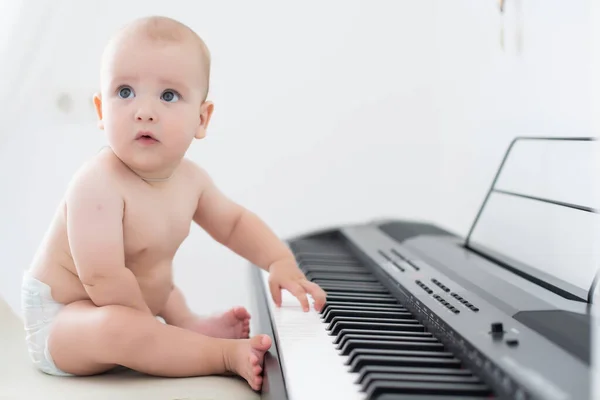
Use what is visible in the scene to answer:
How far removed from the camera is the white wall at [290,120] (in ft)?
7.64

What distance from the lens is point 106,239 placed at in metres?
1.15

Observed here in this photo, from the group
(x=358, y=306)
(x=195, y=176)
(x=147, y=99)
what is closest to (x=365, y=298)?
(x=358, y=306)

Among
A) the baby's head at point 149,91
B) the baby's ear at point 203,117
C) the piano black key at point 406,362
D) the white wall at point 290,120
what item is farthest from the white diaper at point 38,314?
the white wall at point 290,120

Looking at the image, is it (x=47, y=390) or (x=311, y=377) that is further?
(x=47, y=390)

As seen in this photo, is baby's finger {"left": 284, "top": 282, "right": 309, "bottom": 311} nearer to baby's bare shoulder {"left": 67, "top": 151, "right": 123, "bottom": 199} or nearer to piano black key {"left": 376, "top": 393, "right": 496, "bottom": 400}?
baby's bare shoulder {"left": 67, "top": 151, "right": 123, "bottom": 199}

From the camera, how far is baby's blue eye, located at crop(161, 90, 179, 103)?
3.98ft

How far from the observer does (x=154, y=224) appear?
124 centimetres

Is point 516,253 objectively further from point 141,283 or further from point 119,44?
point 119,44

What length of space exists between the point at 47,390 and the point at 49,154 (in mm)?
1398

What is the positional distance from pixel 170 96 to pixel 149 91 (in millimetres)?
42

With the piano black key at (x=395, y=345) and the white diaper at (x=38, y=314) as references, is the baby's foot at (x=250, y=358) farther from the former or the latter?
the white diaper at (x=38, y=314)

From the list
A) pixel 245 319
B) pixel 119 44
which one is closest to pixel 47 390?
pixel 245 319

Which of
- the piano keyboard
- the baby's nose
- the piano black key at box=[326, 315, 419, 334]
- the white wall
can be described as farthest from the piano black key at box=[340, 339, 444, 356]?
the white wall

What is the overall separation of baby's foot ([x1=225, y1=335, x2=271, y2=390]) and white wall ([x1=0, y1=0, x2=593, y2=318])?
1228mm
